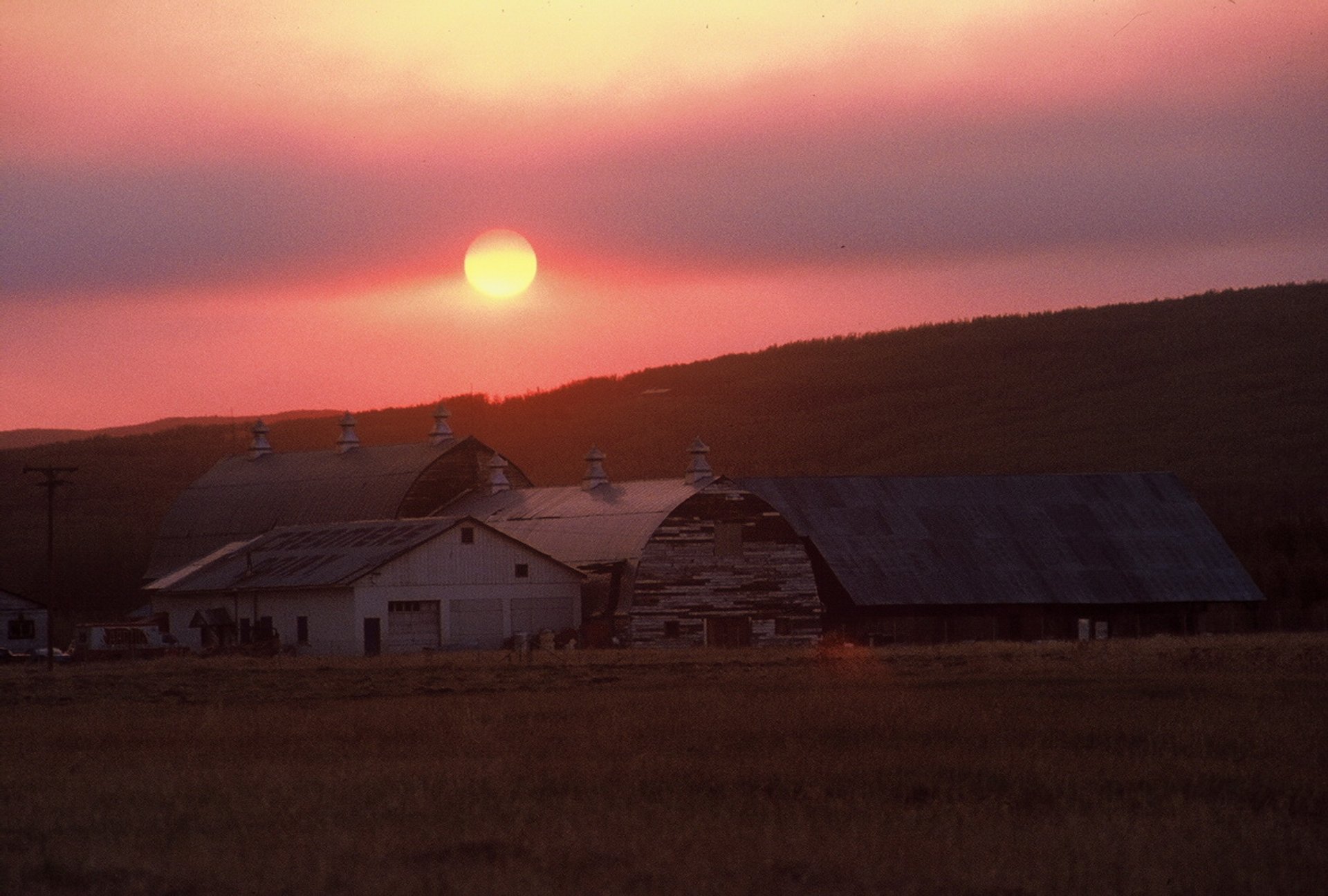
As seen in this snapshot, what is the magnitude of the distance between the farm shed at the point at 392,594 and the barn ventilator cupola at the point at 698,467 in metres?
5.58

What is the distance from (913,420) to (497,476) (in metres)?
64.7

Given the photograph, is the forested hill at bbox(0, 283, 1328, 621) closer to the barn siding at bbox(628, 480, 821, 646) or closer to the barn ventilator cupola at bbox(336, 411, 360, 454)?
the barn ventilator cupola at bbox(336, 411, 360, 454)

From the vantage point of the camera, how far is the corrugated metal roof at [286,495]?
79.7m

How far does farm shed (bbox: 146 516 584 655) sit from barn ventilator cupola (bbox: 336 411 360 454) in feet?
61.4

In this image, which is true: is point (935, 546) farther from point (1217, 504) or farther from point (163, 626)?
point (1217, 504)

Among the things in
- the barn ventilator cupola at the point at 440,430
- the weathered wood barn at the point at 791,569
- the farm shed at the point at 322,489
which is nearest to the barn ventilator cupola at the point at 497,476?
the farm shed at the point at 322,489

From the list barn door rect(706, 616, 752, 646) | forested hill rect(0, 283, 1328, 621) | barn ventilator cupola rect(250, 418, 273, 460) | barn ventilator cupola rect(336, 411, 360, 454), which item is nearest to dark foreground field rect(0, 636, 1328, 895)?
barn door rect(706, 616, 752, 646)

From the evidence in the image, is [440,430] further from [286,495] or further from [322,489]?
[286,495]

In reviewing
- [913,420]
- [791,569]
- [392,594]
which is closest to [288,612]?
[392,594]

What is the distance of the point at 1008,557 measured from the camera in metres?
66.8

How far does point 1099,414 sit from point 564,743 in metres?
112

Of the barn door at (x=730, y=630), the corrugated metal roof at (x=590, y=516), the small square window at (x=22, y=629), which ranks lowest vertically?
the barn door at (x=730, y=630)

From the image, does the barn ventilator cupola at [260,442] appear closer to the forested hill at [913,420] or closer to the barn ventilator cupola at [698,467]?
the forested hill at [913,420]

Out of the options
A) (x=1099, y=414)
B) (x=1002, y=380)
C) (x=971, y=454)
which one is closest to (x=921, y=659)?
(x=971, y=454)
